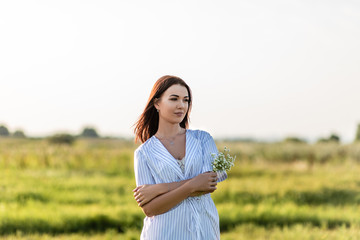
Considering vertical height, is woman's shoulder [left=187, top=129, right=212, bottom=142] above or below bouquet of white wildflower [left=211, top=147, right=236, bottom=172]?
above

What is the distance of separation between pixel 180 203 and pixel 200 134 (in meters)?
0.55

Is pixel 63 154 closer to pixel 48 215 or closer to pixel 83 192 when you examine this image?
pixel 83 192

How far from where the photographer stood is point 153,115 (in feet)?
11.2

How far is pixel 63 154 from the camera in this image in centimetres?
1767

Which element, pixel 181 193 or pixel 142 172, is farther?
pixel 142 172

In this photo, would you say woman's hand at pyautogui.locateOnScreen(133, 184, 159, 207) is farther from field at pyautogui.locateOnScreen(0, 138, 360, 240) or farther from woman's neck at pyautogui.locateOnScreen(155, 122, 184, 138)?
field at pyautogui.locateOnScreen(0, 138, 360, 240)

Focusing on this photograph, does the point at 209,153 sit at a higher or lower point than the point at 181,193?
higher

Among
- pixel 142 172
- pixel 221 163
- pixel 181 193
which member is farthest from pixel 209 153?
pixel 142 172

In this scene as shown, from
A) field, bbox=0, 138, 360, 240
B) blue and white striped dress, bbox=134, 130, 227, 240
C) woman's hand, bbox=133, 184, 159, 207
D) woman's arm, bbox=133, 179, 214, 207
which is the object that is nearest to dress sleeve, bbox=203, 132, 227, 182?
blue and white striped dress, bbox=134, 130, 227, 240

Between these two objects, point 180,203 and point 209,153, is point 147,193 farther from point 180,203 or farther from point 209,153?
point 209,153

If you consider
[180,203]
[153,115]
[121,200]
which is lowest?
[121,200]

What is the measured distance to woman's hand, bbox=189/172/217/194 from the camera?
2.93 m

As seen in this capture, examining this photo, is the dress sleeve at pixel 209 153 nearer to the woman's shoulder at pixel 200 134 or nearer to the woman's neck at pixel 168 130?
the woman's shoulder at pixel 200 134

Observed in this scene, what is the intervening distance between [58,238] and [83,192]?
407 cm
